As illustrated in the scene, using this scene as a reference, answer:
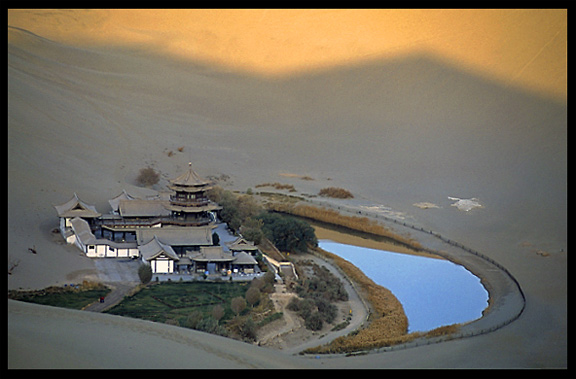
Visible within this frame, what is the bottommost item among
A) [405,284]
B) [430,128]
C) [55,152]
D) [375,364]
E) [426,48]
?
[375,364]

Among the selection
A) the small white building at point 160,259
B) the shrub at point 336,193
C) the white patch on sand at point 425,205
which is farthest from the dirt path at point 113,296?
the shrub at point 336,193

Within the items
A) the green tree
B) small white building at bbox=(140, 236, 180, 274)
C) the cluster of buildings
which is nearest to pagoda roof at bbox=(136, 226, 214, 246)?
the cluster of buildings

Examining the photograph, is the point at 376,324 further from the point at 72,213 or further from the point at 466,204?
the point at 466,204

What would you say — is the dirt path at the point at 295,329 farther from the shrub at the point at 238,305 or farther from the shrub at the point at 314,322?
the shrub at the point at 238,305

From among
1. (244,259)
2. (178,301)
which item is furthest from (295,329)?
(244,259)

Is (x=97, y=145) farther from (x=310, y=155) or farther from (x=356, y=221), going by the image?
(x=356, y=221)

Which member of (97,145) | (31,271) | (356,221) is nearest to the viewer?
(31,271)

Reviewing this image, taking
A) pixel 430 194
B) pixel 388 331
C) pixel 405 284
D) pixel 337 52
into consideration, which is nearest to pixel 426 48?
pixel 337 52
